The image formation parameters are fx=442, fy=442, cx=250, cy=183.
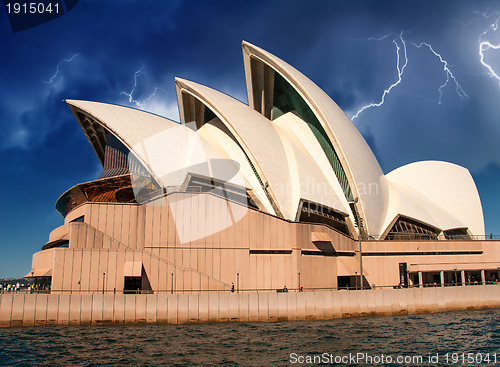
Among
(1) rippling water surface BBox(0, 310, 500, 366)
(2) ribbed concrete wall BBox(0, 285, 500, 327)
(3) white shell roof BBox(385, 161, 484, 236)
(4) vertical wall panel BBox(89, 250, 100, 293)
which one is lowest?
(1) rippling water surface BBox(0, 310, 500, 366)

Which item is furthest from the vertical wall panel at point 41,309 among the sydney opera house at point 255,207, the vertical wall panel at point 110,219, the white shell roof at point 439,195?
the white shell roof at point 439,195

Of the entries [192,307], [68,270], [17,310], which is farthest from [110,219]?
[192,307]

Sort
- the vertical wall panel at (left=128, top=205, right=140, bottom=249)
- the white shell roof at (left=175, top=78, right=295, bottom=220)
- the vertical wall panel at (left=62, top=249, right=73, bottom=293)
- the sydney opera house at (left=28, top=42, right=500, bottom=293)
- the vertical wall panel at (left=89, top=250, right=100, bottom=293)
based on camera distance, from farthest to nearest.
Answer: the white shell roof at (left=175, top=78, right=295, bottom=220) → the vertical wall panel at (left=128, top=205, right=140, bottom=249) → the sydney opera house at (left=28, top=42, right=500, bottom=293) → the vertical wall panel at (left=89, top=250, right=100, bottom=293) → the vertical wall panel at (left=62, top=249, right=73, bottom=293)

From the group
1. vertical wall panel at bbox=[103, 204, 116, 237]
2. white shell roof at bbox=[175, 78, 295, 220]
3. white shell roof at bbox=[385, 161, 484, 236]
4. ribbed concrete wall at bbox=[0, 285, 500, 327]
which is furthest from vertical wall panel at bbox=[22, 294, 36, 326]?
white shell roof at bbox=[385, 161, 484, 236]

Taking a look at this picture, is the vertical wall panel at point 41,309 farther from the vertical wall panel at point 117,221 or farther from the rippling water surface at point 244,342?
the vertical wall panel at point 117,221

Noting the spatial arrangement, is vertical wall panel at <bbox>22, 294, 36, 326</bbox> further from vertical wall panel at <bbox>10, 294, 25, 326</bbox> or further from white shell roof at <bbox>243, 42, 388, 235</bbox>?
white shell roof at <bbox>243, 42, 388, 235</bbox>
